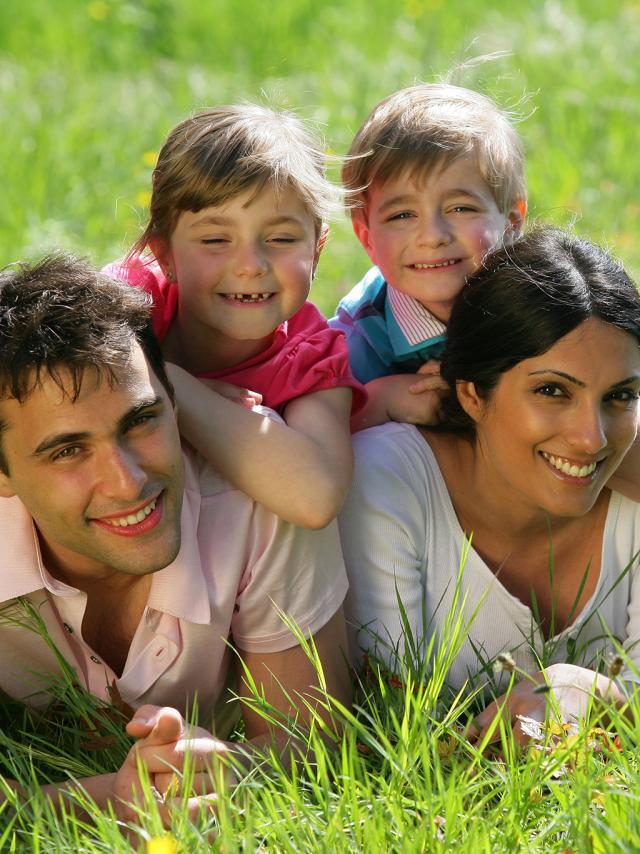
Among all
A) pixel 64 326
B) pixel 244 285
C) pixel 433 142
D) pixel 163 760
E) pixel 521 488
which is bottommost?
pixel 163 760

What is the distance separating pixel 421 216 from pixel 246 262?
0.64 m

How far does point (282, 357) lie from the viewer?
3.36m

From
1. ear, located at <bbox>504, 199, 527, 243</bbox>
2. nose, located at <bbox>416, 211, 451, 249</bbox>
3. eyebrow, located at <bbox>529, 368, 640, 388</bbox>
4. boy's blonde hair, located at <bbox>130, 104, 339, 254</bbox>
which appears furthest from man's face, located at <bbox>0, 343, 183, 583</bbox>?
ear, located at <bbox>504, 199, 527, 243</bbox>

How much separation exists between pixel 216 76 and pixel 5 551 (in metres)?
5.25

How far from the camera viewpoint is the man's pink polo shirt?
2.97 meters

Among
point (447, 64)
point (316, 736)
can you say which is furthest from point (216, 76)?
point (316, 736)

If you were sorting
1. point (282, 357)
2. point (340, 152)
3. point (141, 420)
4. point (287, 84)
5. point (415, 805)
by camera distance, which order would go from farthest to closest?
1. point (287, 84)
2. point (340, 152)
3. point (282, 357)
4. point (141, 420)
5. point (415, 805)

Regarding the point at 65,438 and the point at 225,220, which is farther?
the point at 225,220

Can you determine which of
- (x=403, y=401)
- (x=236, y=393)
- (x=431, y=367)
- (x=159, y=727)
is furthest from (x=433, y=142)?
(x=159, y=727)

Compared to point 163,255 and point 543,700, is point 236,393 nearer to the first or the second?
point 163,255

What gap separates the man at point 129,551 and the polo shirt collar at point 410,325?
771 mm

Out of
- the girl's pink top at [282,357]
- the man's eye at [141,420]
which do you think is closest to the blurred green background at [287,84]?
the girl's pink top at [282,357]

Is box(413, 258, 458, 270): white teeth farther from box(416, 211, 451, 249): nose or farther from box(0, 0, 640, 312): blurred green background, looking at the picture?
box(0, 0, 640, 312): blurred green background

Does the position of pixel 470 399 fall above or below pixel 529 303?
below
